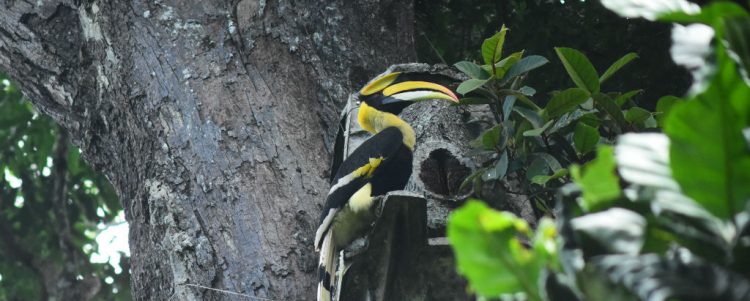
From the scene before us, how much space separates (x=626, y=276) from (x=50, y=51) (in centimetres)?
274

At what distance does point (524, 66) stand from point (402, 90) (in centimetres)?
50

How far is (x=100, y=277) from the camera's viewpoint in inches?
240

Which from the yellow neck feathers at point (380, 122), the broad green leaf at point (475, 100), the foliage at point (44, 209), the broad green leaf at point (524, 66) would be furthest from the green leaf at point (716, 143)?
the foliage at point (44, 209)

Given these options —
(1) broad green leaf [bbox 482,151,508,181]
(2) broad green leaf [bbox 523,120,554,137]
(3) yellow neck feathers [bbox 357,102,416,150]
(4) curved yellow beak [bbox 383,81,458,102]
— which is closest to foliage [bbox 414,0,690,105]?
(3) yellow neck feathers [bbox 357,102,416,150]

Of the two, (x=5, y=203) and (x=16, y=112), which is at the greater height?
(x=16, y=112)

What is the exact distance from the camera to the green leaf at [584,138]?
2.35 meters

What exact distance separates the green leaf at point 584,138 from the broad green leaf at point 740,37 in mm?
1302

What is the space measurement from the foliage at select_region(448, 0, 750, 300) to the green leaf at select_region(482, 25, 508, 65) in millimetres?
1570

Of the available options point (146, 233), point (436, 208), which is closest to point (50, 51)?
point (146, 233)

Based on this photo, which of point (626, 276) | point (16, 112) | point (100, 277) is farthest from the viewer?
point (100, 277)

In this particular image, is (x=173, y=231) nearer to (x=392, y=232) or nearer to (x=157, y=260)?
(x=157, y=260)

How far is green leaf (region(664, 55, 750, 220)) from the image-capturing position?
2.94 feet

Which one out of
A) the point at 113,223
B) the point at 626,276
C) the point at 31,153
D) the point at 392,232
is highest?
the point at 31,153

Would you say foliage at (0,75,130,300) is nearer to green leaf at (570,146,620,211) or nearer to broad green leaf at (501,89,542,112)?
broad green leaf at (501,89,542,112)
